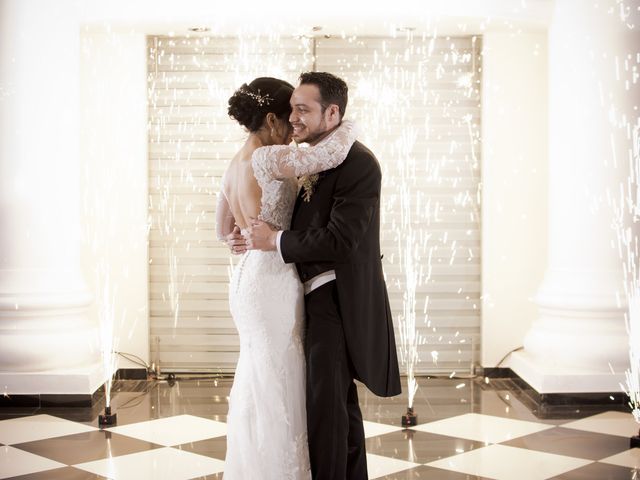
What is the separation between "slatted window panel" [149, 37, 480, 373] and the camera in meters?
5.34

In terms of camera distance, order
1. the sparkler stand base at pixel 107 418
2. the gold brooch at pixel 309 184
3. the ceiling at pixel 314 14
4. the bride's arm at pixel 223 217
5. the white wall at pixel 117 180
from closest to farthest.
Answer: the gold brooch at pixel 309 184 < the bride's arm at pixel 223 217 < the sparkler stand base at pixel 107 418 < the ceiling at pixel 314 14 < the white wall at pixel 117 180

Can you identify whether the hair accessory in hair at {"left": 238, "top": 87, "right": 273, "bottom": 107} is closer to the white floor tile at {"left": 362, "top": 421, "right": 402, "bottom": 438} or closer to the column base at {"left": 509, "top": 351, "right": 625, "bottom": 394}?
the white floor tile at {"left": 362, "top": 421, "right": 402, "bottom": 438}

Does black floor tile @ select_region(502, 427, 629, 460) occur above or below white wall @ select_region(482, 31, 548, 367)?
below

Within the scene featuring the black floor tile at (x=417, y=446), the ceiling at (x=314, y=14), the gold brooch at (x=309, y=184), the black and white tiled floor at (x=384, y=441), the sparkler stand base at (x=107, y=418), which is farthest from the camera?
the ceiling at (x=314, y=14)

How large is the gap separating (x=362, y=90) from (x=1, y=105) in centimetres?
214

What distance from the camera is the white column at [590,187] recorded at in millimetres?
4586

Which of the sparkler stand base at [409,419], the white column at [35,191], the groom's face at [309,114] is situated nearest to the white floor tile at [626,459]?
the sparkler stand base at [409,419]

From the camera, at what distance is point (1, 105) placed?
461 centimetres

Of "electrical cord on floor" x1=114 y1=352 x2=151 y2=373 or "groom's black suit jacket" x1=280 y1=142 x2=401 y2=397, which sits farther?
"electrical cord on floor" x1=114 y1=352 x2=151 y2=373

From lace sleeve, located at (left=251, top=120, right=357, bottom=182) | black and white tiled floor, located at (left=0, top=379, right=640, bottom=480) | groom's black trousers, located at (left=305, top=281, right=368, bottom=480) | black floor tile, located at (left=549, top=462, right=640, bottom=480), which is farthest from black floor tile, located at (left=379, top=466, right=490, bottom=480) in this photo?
lace sleeve, located at (left=251, top=120, right=357, bottom=182)

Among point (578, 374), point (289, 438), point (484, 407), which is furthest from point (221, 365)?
point (289, 438)

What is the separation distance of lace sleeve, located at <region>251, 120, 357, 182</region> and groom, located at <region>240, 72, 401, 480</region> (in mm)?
49

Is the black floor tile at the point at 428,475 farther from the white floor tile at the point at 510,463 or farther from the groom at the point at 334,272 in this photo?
the groom at the point at 334,272

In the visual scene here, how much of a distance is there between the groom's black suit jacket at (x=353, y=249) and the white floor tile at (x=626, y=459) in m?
1.37
